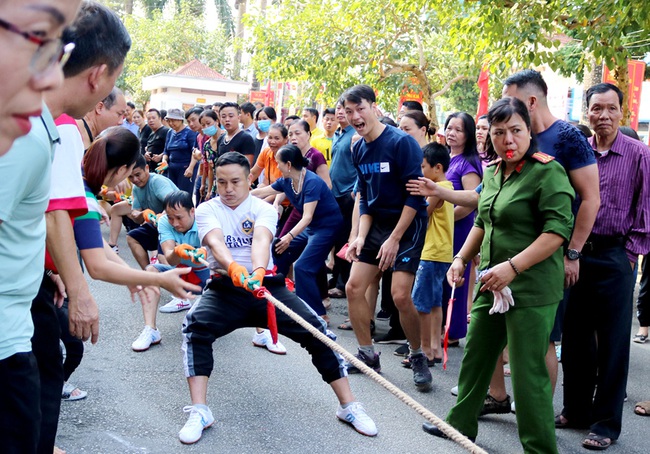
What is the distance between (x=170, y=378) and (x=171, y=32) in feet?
120

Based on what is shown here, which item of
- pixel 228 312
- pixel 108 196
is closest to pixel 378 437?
pixel 228 312

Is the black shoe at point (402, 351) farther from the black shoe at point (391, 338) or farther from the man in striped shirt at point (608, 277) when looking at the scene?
the man in striped shirt at point (608, 277)

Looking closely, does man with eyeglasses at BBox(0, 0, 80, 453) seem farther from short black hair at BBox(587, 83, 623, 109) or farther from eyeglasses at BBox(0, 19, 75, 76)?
short black hair at BBox(587, 83, 623, 109)

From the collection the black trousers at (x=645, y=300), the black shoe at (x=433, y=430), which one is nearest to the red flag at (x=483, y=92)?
the black trousers at (x=645, y=300)

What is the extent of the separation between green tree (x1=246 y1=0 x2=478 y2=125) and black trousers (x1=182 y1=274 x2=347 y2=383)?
1076 centimetres

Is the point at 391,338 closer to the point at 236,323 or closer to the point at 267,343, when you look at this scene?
the point at 267,343

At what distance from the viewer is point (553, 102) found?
1205 inches

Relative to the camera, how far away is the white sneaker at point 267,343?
18.8ft

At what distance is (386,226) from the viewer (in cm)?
525

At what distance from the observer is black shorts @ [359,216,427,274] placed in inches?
202

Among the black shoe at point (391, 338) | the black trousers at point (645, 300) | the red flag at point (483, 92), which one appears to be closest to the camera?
the black shoe at point (391, 338)

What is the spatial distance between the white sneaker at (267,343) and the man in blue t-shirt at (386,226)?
2.60ft

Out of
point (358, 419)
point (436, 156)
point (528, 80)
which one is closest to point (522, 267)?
point (528, 80)

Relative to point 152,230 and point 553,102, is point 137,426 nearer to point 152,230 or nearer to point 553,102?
point 152,230
